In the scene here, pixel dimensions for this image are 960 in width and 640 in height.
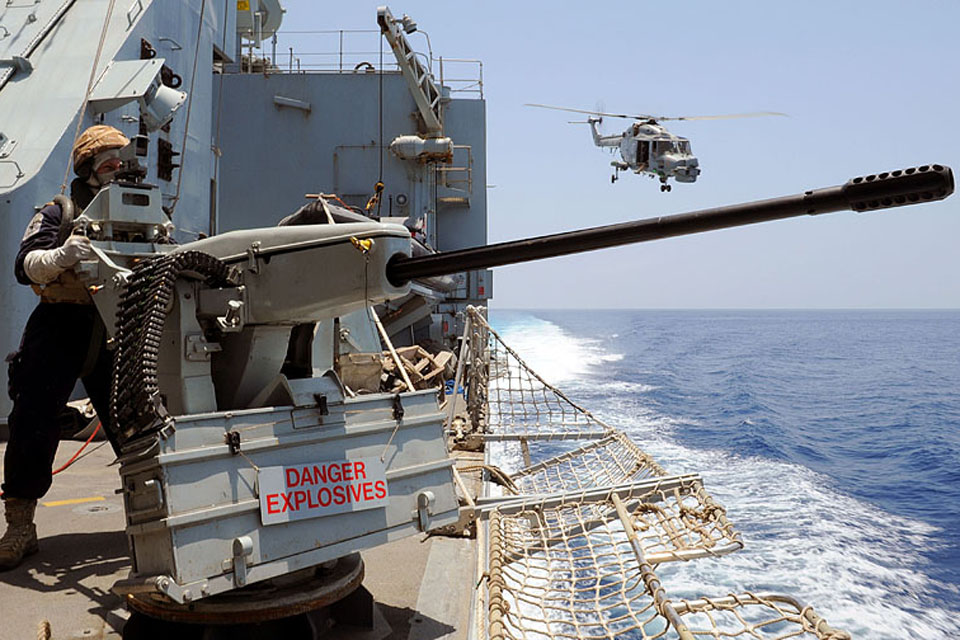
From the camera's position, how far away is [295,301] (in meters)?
2.82

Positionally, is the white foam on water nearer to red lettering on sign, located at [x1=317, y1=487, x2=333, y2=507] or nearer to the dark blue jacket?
the dark blue jacket

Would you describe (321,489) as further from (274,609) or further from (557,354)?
(557,354)

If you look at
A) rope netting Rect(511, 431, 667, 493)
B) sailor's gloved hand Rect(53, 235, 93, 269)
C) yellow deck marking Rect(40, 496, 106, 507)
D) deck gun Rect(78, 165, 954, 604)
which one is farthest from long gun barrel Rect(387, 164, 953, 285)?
yellow deck marking Rect(40, 496, 106, 507)

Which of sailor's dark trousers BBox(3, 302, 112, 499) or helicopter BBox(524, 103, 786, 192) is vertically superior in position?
helicopter BBox(524, 103, 786, 192)

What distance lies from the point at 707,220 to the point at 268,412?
1.51 metres

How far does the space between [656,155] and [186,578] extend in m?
24.8

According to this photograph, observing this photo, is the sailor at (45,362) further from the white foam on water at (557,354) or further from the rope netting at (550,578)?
the white foam on water at (557,354)

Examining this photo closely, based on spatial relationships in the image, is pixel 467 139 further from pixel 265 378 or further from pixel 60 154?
pixel 265 378

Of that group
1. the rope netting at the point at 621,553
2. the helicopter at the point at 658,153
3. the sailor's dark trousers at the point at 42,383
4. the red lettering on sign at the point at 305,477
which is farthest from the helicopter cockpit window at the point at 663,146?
the red lettering on sign at the point at 305,477

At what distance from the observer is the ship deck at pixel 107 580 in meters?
3.14

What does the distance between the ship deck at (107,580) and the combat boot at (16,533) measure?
59 mm

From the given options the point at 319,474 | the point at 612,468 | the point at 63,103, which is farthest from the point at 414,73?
the point at 319,474

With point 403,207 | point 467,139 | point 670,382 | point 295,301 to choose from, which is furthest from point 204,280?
point 670,382

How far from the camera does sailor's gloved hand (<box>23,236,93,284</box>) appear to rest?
10.6ft
